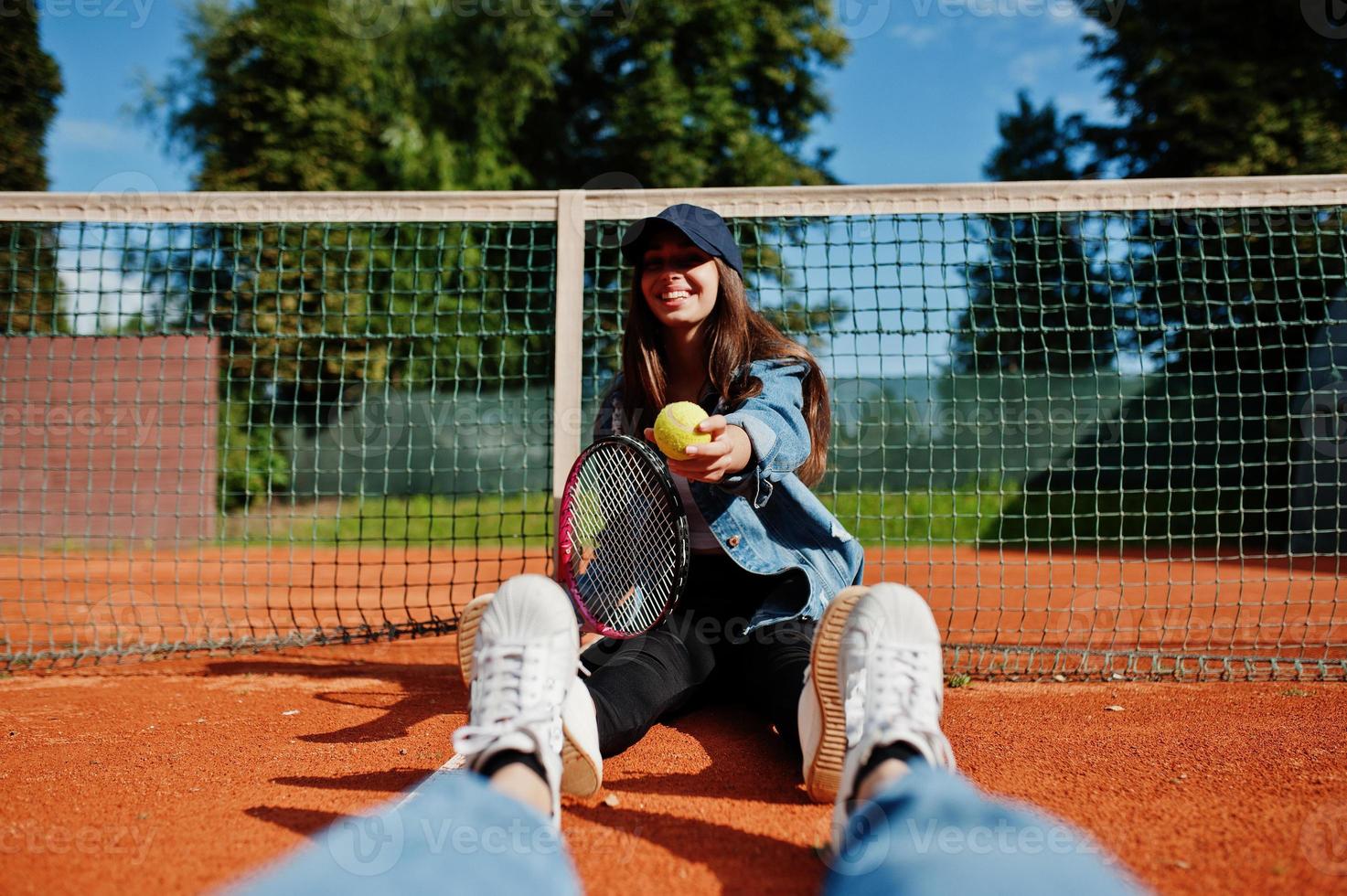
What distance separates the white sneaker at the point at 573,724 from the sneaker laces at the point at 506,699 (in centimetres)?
10

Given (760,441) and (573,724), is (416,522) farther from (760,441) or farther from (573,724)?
(573,724)

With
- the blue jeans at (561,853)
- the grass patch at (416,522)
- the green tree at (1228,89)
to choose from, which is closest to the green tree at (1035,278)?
the green tree at (1228,89)

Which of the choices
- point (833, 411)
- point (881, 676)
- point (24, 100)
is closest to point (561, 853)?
point (881, 676)

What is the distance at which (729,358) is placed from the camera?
2.64 meters

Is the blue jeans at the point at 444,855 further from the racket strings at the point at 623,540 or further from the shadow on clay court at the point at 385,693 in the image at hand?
the shadow on clay court at the point at 385,693

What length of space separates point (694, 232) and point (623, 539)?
0.91 meters

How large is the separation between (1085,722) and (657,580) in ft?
5.10

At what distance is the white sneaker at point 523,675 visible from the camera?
5.51 feet

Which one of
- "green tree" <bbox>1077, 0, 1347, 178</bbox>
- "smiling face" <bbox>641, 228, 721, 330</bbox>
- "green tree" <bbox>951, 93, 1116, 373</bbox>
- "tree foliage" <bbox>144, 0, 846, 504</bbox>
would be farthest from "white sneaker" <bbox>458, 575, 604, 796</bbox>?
"green tree" <bbox>1077, 0, 1347, 178</bbox>

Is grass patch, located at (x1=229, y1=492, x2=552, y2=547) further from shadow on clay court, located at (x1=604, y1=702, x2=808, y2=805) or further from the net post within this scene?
shadow on clay court, located at (x1=604, y1=702, x2=808, y2=805)

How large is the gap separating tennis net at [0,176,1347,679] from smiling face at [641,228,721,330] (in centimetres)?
88

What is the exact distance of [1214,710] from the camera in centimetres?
300

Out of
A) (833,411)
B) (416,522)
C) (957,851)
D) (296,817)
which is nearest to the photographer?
(957,851)

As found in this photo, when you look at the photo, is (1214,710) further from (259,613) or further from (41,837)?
(259,613)
